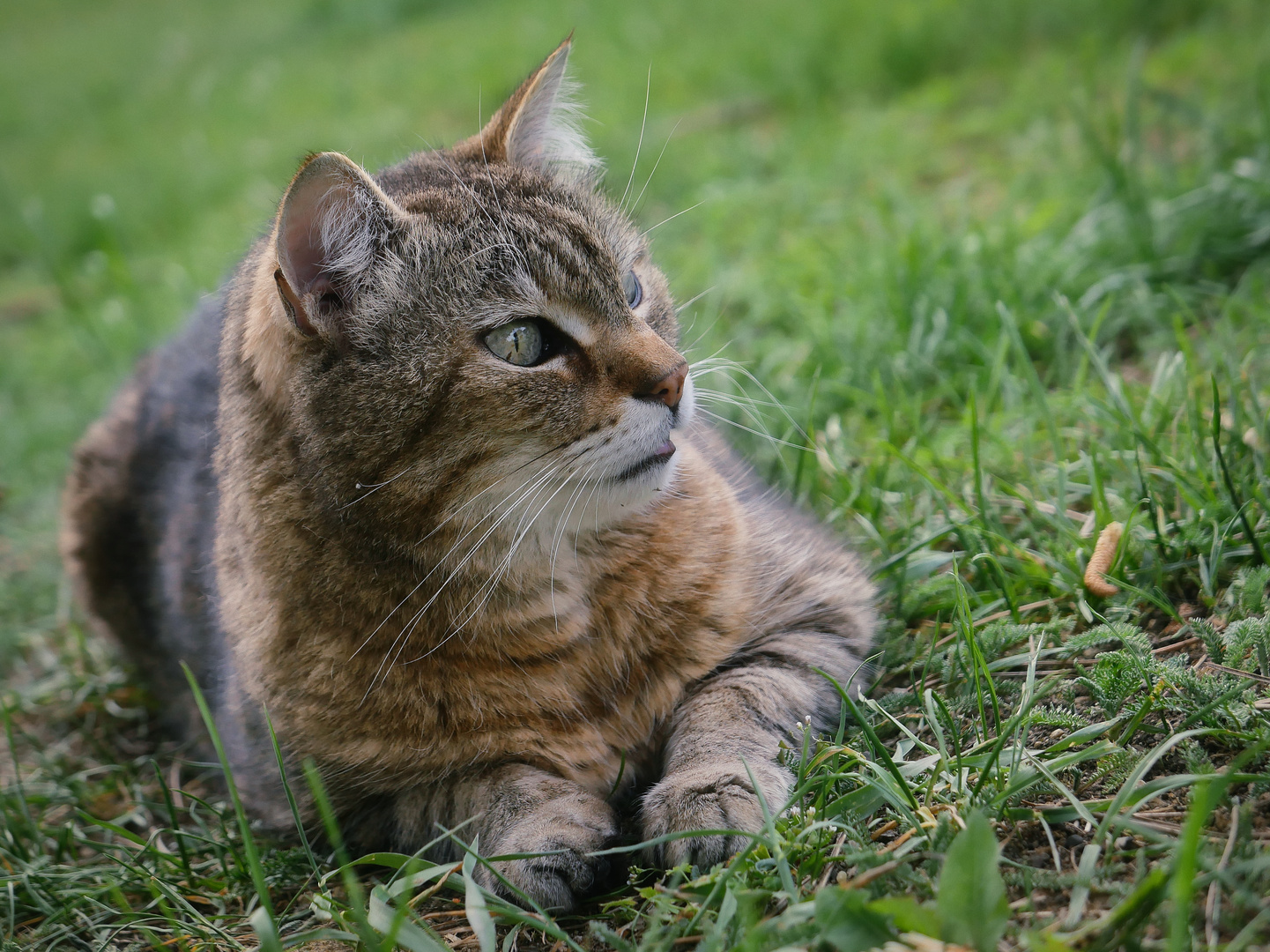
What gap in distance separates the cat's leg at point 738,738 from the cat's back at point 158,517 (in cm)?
129

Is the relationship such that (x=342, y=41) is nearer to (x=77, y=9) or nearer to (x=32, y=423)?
(x=32, y=423)

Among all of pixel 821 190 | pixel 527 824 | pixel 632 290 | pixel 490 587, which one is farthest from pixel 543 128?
pixel 821 190

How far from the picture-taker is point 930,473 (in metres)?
2.86

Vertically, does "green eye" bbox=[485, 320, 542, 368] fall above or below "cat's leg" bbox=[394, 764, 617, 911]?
above

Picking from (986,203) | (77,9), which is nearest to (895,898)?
(986,203)

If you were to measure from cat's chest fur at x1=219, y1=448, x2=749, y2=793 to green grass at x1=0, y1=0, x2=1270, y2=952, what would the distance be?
25 cm

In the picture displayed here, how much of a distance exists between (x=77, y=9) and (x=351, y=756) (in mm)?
20815

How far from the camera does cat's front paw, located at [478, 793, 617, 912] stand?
174 cm

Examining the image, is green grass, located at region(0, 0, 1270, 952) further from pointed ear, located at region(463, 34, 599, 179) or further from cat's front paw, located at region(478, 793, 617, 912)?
pointed ear, located at region(463, 34, 599, 179)

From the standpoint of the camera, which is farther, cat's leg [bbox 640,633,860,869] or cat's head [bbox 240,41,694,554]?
cat's head [bbox 240,41,694,554]

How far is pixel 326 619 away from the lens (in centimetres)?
207

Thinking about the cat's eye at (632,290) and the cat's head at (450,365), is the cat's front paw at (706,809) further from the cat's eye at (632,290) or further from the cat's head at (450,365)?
the cat's eye at (632,290)

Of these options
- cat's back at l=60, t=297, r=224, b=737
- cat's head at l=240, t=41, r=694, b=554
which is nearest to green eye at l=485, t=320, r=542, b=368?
cat's head at l=240, t=41, r=694, b=554

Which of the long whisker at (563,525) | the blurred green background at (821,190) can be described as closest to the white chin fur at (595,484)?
the long whisker at (563,525)
